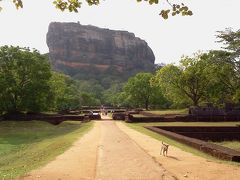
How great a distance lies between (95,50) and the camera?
184500mm

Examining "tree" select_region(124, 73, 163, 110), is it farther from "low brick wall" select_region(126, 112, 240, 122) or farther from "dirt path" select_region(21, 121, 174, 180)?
"dirt path" select_region(21, 121, 174, 180)

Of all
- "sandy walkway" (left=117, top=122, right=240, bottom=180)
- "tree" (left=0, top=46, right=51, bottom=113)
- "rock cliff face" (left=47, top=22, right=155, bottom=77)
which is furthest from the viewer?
"rock cliff face" (left=47, top=22, right=155, bottom=77)

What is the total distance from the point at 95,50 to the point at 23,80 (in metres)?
141

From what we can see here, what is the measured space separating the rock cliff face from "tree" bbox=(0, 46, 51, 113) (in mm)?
127414

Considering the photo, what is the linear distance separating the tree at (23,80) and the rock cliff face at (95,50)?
127414 millimetres

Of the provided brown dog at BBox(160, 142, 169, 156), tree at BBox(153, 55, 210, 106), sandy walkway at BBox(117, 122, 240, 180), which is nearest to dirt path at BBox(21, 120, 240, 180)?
sandy walkway at BBox(117, 122, 240, 180)

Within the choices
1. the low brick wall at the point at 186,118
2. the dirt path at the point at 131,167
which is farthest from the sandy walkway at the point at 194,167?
the low brick wall at the point at 186,118

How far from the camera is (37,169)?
12.1 metres

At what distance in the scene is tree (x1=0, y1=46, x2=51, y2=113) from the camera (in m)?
42.3

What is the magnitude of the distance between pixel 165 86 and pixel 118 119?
1267cm

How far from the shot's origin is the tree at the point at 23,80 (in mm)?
42344

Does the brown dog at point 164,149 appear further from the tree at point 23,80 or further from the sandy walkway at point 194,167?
the tree at point 23,80

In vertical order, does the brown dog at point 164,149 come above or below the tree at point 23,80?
below

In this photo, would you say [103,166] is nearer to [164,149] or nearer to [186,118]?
[164,149]
